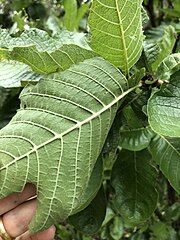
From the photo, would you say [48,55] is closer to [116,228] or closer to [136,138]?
[136,138]

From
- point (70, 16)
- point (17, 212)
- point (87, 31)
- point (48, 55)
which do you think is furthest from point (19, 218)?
point (87, 31)

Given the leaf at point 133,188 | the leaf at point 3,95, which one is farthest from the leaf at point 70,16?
Answer: the leaf at point 133,188

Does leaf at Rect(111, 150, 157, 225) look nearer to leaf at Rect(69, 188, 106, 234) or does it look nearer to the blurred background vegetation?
leaf at Rect(69, 188, 106, 234)

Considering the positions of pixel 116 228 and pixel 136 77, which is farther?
pixel 116 228

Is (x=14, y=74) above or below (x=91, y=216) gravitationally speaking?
above

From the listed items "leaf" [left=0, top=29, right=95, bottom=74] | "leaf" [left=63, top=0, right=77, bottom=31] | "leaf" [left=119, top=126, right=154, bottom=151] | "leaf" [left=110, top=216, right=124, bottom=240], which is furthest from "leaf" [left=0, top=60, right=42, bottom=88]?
"leaf" [left=110, top=216, right=124, bottom=240]

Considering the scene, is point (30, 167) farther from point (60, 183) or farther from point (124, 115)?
point (124, 115)

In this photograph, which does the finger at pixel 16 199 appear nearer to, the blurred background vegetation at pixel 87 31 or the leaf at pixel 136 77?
the leaf at pixel 136 77
